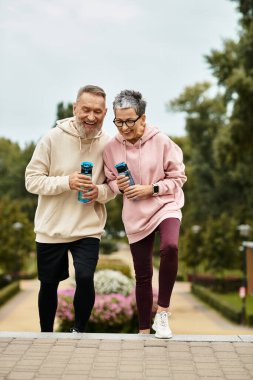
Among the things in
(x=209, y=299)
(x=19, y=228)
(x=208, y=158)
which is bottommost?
(x=209, y=299)

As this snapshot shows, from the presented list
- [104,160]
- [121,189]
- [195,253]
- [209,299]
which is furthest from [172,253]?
[195,253]

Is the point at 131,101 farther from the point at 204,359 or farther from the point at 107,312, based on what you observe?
the point at 107,312

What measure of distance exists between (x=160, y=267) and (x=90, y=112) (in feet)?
4.11

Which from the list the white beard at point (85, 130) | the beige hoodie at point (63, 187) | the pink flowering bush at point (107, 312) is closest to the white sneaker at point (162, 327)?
the beige hoodie at point (63, 187)

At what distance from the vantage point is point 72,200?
505 cm

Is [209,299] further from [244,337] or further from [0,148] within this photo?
[0,148]

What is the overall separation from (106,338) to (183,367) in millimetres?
812

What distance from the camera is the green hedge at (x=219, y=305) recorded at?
83.0 feet

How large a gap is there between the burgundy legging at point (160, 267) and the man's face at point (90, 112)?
2.94 ft

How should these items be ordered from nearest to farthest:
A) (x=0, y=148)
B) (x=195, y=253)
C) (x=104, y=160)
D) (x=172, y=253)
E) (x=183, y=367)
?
(x=183, y=367), (x=172, y=253), (x=104, y=160), (x=195, y=253), (x=0, y=148)

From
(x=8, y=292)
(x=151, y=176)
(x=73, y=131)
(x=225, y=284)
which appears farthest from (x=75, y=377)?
(x=225, y=284)

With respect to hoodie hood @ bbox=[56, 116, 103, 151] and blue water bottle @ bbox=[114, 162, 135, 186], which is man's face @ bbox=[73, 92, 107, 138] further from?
blue water bottle @ bbox=[114, 162, 135, 186]

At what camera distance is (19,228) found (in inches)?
1604

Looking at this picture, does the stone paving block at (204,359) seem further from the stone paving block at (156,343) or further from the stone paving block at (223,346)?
the stone paving block at (156,343)
